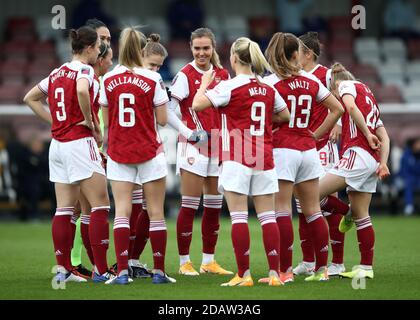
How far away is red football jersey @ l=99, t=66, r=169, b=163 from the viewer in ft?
30.8

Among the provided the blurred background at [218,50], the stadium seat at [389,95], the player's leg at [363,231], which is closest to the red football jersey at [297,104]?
the player's leg at [363,231]

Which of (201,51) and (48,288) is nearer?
(48,288)

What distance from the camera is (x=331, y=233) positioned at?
10.8 metres

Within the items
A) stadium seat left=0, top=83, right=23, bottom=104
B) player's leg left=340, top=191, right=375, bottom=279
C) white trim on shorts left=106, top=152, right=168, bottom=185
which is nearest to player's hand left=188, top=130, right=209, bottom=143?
white trim on shorts left=106, top=152, right=168, bottom=185

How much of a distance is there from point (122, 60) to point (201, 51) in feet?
4.50

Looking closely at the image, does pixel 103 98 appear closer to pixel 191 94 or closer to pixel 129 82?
pixel 129 82

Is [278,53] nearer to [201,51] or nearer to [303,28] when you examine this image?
[201,51]

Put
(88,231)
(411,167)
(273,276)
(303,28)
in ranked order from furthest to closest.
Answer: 1. (303,28)
2. (411,167)
3. (88,231)
4. (273,276)

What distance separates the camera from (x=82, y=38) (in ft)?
31.6

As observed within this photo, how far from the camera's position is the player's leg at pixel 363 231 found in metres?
10.2

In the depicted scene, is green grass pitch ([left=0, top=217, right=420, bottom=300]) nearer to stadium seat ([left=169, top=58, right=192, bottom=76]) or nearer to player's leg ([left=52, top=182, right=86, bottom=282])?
player's leg ([left=52, top=182, right=86, bottom=282])

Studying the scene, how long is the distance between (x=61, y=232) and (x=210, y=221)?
6.17 ft

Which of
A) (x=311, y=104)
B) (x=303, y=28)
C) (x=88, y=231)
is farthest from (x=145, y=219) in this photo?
(x=303, y=28)

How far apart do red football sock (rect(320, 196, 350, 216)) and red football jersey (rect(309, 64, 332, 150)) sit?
0.64 meters
